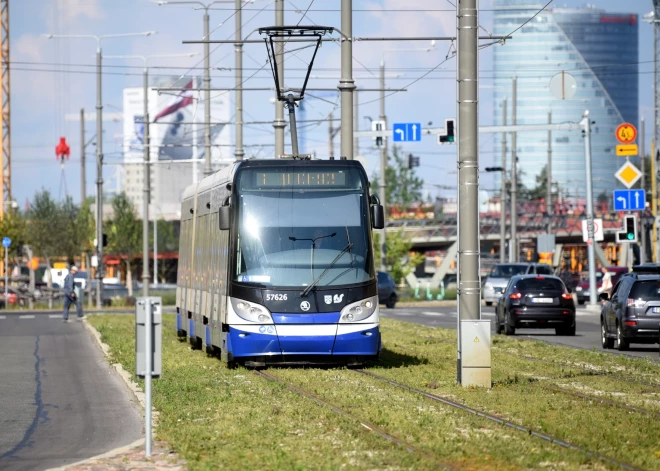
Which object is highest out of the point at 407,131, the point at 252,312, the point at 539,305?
the point at 407,131

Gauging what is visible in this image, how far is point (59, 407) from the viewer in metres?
16.4

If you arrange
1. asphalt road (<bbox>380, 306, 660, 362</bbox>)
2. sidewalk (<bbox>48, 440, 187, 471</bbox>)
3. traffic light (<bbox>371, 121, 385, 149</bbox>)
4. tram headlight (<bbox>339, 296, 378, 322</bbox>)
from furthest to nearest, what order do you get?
traffic light (<bbox>371, 121, 385, 149</bbox>)
asphalt road (<bbox>380, 306, 660, 362</bbox>)
tram headlight (<bbox>339, 296, 378, 322</bbox>)
sidewalk (<bbox>48, 440, 187, 471</bbox>)

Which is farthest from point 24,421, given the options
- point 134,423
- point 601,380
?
point 601,380

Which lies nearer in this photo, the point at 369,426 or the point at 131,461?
the point at 131,461

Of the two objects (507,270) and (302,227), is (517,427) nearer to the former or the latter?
(302,227)

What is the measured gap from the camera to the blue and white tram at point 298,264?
20.3 meters

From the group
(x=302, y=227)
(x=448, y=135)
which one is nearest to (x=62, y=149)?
(x=448, y=135)

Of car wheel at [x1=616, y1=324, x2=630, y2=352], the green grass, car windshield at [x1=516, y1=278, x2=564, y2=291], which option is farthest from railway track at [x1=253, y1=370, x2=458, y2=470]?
car windshield at [x1=516, y1=278, x2=564, y2=291]

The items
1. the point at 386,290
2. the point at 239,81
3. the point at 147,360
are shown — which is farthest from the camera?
the point at 386,290

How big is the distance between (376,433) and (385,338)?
60.7ft

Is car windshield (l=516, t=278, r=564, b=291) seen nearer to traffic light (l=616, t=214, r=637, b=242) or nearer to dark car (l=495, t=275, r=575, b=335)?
dark car (l=495, t=275, r=575, b=335)

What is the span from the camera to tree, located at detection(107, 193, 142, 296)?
111m

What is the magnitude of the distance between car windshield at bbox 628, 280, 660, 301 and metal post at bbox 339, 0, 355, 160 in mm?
6555

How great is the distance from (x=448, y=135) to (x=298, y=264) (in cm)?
1911
